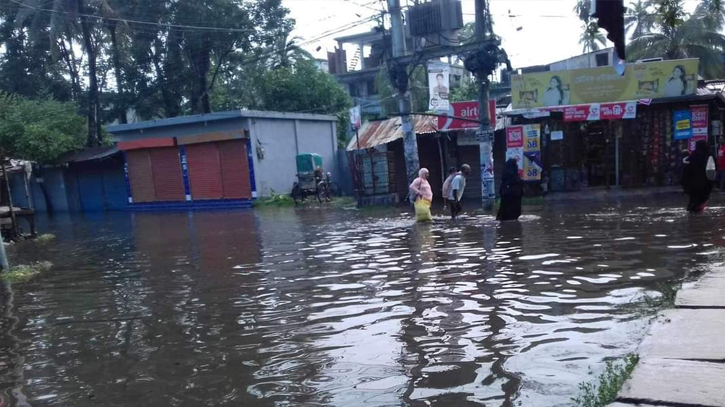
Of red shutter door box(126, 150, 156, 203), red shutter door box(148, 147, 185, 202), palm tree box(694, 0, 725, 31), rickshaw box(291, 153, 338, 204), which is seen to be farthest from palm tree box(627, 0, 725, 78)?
red shutter door box(126, 150, 156, 203)

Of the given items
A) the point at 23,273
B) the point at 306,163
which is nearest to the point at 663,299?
the point at 23,273

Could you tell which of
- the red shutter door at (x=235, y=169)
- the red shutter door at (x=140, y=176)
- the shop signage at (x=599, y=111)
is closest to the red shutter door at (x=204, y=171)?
the red shutter door at (x=235, y=169)

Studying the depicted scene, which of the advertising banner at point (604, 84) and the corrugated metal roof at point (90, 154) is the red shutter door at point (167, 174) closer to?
the corrugated metal roof at point (90, 154)

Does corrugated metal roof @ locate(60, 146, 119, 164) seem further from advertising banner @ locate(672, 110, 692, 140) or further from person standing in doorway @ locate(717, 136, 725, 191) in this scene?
person standing in doorway @ locate(717, 136, 725, 191)

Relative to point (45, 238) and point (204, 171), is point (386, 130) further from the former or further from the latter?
point (45, 238)

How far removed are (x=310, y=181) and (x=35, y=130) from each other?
14303 mm

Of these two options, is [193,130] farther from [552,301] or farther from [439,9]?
[552,301]

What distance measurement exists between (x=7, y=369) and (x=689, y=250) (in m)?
8.79

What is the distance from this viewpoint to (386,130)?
24.9m

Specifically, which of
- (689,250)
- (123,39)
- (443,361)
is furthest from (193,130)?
(443,361)

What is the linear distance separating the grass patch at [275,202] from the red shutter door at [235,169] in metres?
0.81

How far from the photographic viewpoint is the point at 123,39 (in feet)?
111

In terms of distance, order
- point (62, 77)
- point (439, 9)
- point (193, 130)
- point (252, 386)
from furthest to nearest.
A: point (62, 77) < point (193, 130) < point (439, 9) < point (252, 386)

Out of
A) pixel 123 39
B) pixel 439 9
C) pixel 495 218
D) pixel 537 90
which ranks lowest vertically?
pixel 495 218
